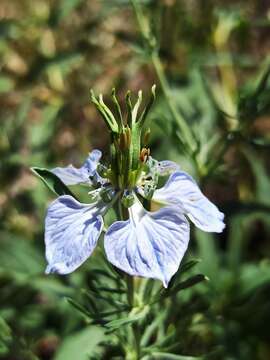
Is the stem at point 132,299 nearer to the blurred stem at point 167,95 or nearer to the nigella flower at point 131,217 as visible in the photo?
the nigella flower at point 131,217

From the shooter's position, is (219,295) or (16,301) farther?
(16,301)

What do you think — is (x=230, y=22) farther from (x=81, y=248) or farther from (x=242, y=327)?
(x=81, y=248)

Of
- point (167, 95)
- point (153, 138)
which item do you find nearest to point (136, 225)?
point (167, 95)

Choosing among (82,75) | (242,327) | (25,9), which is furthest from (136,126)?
(25,9)

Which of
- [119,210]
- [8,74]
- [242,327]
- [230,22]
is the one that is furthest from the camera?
[8,74]

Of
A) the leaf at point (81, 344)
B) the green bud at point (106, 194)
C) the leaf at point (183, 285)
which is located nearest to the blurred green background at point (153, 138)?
the leaf at point (81, 344)

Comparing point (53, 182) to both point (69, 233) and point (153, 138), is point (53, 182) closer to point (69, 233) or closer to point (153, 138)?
point (69, 233)
